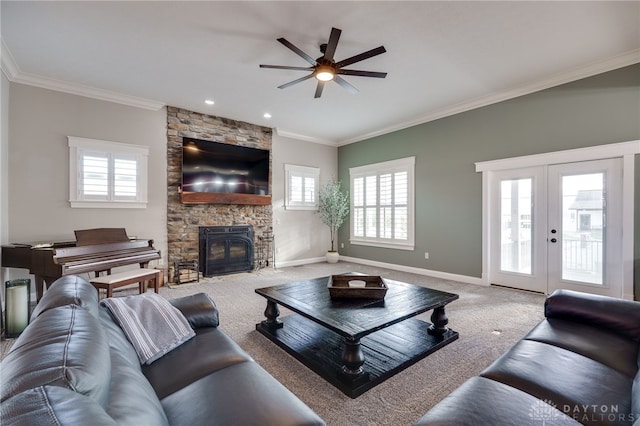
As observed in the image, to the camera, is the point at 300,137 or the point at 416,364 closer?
the point at 416,364

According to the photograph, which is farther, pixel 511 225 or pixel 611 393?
pixel 511 225

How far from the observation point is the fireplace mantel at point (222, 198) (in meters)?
5.18

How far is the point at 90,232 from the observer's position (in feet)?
12.6

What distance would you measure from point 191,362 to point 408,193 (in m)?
5.28

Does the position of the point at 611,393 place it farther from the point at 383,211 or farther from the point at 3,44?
the point at 3,44

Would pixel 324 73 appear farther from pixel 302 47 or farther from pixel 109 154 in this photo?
pixel 109 154

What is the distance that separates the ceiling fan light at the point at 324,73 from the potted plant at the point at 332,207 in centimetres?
380

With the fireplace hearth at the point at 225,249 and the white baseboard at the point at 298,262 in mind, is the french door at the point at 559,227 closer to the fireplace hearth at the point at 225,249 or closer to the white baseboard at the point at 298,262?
the white baseboard at the point at 298,262

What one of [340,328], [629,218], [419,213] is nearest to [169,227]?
[340,328]

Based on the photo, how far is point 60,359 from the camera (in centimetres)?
80

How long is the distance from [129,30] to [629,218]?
619 cm

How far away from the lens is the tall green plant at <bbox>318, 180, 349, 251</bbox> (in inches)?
272

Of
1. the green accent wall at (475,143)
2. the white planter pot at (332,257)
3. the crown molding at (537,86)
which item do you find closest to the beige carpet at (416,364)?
the green accent wall at (475,143)

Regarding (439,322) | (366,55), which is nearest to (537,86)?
(366,55)
